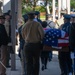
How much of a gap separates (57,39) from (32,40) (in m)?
0.72

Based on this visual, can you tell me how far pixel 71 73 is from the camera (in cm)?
1130

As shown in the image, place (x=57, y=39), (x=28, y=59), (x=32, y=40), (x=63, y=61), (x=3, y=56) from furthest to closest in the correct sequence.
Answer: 1. (x=3, y=56)
2. (x=63, y=61)
3. (x=57, y=39)
4. (x=28, y=59)
5. (x=32, y=40)

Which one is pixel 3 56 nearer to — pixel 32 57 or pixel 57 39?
pixel 32 57

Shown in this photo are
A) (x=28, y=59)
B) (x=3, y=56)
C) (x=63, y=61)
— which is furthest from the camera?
(x=3, y=56)

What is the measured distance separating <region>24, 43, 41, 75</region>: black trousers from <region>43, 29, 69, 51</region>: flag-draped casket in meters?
0.34

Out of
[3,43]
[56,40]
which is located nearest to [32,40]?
[56,40]

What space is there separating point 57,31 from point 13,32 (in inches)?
102

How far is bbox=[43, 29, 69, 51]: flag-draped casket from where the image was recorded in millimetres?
10883

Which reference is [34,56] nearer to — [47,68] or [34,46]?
[34,46]

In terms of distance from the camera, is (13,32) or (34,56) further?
(13,32)


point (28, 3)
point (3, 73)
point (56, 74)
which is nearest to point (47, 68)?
point (56, 74)

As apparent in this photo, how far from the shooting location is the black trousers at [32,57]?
35.0 ft

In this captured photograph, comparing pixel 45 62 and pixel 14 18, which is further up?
pixel 14 18

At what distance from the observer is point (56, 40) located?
10930mm
